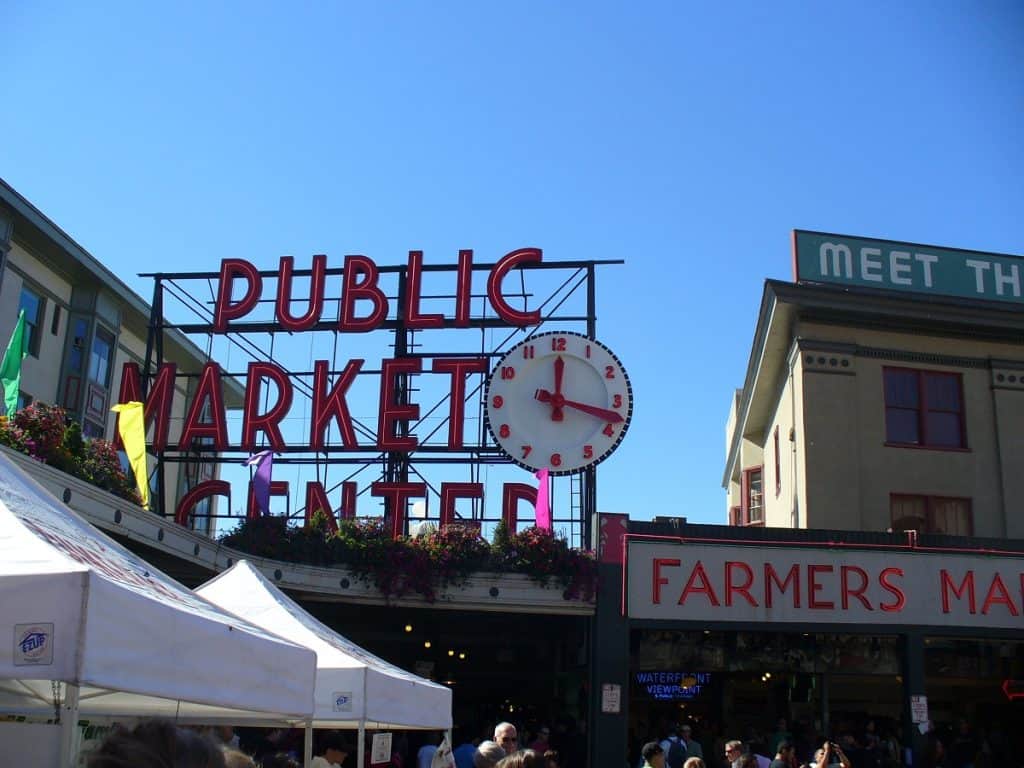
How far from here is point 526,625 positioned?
2702cm

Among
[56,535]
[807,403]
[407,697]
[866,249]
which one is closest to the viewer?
[56,535]

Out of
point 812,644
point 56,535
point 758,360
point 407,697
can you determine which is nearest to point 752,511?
point 758,360

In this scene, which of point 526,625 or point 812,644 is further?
point 526,625

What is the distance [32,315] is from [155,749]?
30.2 m

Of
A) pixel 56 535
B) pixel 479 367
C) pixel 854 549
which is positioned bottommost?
pixel 56 535

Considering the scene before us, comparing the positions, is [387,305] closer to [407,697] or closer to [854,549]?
[854,549]

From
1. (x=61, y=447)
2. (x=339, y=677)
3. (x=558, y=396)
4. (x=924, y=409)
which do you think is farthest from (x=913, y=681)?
(x=339, y=677)

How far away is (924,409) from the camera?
26625mm

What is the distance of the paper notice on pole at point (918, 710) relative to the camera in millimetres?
21719

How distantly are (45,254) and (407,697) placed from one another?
951 inches

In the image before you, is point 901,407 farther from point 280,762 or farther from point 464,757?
point 280,762

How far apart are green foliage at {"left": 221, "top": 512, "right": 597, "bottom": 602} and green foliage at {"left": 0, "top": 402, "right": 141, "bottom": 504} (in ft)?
17.9

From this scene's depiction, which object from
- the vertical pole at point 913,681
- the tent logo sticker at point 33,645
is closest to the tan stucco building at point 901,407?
the vertical pole at point 913,681

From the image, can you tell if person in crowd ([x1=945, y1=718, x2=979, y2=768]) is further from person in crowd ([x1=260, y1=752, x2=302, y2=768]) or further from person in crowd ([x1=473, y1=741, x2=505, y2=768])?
person in crowd ([x1=260, y1=752, x2=302, y2=768])
